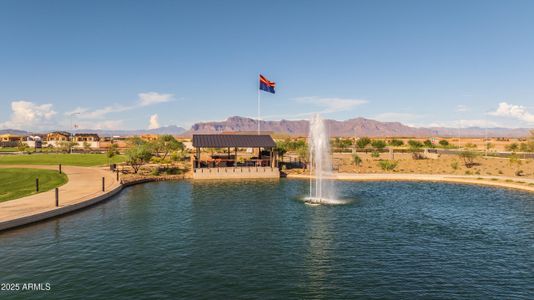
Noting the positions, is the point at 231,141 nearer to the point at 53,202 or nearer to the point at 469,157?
the point at 53,202

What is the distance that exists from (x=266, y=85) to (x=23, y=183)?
134 feet

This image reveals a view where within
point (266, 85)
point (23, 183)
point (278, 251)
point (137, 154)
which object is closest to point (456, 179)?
point (266, 85)

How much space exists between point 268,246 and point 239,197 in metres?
16.6

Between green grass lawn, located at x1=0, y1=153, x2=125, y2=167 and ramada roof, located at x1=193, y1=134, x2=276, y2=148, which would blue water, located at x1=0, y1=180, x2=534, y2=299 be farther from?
green grass lawn, located at x1=0, y1=153, x2=125, y2=167

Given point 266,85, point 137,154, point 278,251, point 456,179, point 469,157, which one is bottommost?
point 278,251

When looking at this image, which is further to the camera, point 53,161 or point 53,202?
point 53,161

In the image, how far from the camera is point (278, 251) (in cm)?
2091

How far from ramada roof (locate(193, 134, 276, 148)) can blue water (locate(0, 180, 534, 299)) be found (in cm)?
2048

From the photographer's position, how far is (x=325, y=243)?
22.4m

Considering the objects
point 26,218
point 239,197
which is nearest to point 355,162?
point 239,197

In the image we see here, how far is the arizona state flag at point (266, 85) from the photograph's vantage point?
6241 centimetres

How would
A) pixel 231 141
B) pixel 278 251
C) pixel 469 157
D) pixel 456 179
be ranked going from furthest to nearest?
pixel 469 157
pixel 231 141
pixel 456 179
pixel 278 251

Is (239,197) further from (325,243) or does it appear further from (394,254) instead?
(394,254)

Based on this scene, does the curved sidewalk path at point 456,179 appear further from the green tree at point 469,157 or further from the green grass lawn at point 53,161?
the green grass lawn at point 53,161
